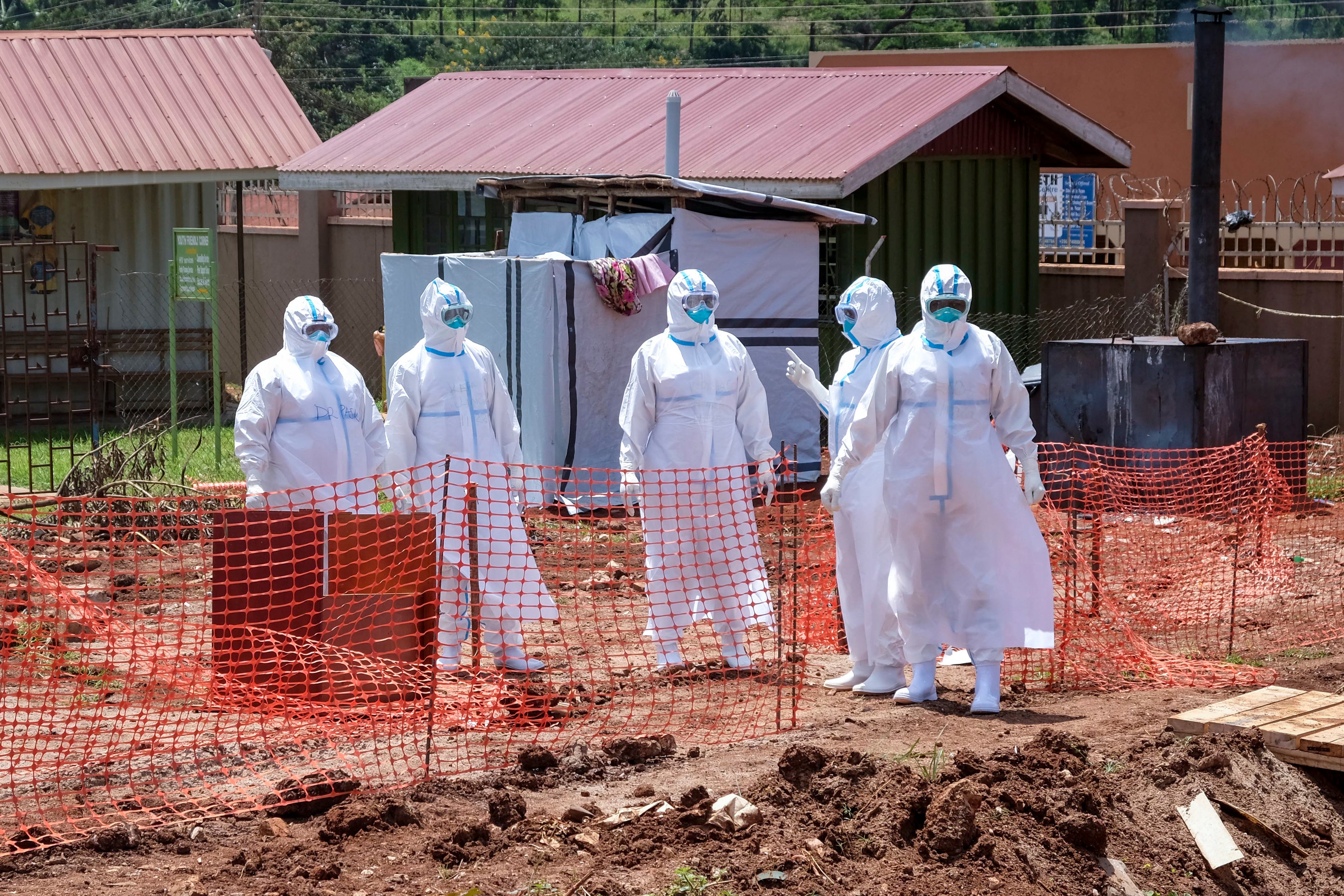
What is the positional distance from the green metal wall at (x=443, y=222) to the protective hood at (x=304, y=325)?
8.13 metres

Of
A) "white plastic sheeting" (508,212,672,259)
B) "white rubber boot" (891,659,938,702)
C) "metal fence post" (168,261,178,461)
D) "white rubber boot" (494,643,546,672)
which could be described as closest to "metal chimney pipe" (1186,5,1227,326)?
"white plastic sheeting" (508,212,672,259)

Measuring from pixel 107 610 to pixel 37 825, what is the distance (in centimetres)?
251

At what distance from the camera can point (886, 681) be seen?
7297 mm

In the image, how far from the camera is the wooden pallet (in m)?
6.04

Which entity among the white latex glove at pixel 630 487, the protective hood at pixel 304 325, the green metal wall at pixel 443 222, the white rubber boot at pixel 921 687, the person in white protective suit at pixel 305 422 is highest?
the green metal wall at pixel 443 222

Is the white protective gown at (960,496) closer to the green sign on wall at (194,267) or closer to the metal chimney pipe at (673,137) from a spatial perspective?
the metal chimney pipe at (673,137)

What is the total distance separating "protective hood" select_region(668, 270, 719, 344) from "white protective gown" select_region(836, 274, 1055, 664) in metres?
1.27

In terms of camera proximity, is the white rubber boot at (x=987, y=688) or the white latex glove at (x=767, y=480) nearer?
the white rubber boot at (x=987, y=688)

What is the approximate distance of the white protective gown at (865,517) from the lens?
7.24 metres

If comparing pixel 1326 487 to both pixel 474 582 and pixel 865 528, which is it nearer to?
pixel 865 528

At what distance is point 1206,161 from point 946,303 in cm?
706

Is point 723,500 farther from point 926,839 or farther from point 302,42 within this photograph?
point 302,42

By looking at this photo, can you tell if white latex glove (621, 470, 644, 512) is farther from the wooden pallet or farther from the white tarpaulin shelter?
the white tarpaulin shelter

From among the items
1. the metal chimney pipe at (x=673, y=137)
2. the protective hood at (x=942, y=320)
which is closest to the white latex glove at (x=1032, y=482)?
the protective hood at (x=942, y=320)
